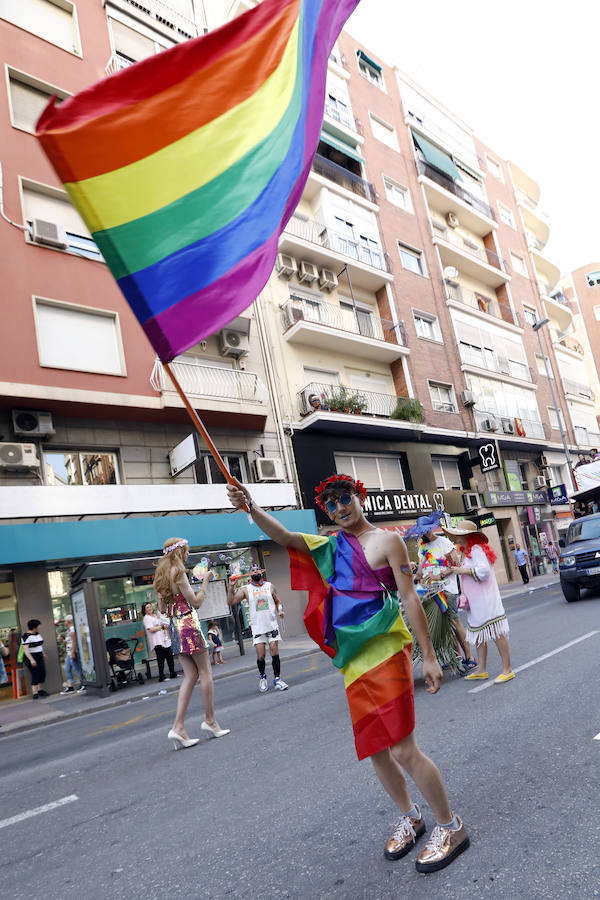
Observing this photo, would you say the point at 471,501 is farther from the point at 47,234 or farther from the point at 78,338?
the point at 47,234

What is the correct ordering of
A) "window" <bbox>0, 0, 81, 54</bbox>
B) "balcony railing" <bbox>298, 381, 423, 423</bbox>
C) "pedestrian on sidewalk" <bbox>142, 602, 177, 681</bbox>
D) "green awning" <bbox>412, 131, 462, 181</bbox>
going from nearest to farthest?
"pedestrian on sidewalk" <bbox>142, 602, 177, 681</bbox>
"window" <bbox>0, 0, 81, 54</bbox>
"balcony railing" <bbox>298, 381, 423, 423</bbox>
"green awning" <bbox>412, 131, 462, 181</bbox>

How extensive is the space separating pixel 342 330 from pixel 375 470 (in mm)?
5359

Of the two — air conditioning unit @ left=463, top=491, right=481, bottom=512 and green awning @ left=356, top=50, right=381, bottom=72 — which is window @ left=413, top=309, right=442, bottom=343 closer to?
air conditioning unit @ left=463, top=491, right=481, bottom=512

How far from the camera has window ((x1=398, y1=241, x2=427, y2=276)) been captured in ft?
89.9

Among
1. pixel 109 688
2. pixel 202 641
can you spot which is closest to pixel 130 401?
pixel 109 688

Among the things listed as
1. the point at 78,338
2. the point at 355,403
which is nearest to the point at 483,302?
the point at 355,403

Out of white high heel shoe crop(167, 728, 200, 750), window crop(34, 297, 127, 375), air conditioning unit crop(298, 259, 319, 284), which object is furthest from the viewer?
air conditioning unit crop(298, 259, 319, 284)

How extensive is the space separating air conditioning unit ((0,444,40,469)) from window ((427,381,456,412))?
1707 centimetres

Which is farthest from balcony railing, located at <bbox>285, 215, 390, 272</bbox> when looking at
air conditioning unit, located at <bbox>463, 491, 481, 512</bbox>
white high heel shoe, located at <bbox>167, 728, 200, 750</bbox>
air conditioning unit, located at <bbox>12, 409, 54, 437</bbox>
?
white high heel shoe, located at <bbox>167, 728, 200, 750</bbox>

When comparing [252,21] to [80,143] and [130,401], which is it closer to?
[80,143]

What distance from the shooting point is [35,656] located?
491 inches

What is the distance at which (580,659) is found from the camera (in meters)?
7.00

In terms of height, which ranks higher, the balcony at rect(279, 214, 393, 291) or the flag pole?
the balcony at rect(279, 214, 393, 291)

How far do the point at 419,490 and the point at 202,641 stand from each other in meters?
18.3
